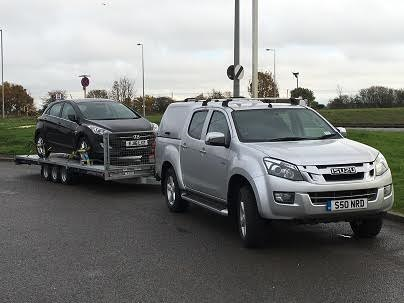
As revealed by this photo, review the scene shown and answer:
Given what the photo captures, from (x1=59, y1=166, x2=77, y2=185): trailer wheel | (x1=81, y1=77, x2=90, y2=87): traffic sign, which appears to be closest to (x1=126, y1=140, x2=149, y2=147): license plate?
(x1=59, y1=166, x2=77, y2=185): trailer wheel

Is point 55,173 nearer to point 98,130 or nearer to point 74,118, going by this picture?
point 74,118

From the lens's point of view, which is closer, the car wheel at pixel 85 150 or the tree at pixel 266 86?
the car wheel at pixel 85 150

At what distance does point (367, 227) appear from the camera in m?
7.46

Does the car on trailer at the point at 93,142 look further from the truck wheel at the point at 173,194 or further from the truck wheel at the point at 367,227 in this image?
the truck wheel at the point at 367,227

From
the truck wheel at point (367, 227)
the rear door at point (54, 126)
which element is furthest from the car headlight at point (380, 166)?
the rear door at point (54, 126)

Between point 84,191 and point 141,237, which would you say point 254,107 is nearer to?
point 141,237

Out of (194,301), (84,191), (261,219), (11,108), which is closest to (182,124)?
(261,219)

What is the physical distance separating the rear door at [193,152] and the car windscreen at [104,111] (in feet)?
15.8

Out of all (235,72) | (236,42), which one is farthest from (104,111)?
(236,42)

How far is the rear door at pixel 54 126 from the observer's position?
14.3m

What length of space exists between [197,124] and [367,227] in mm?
2981

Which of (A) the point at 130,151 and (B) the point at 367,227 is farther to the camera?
(A) the point at 130,151

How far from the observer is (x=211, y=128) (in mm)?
8438

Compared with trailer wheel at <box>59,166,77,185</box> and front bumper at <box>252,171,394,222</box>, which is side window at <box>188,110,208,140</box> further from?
trailer wheel at <box>59,166,77,185</box>
